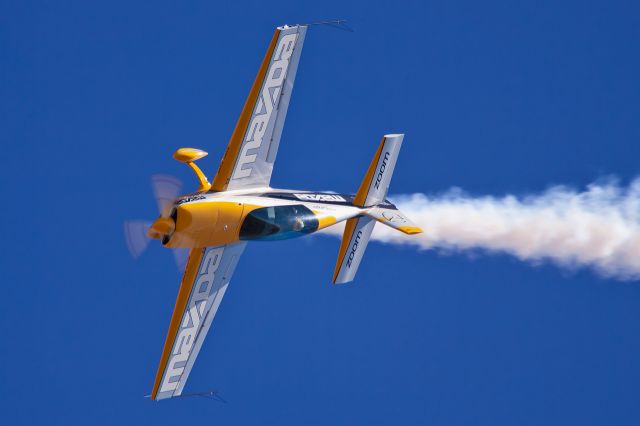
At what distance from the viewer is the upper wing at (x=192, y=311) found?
6081 cm

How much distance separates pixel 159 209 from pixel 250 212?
98.2 inches

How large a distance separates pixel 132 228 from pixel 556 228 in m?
12.9

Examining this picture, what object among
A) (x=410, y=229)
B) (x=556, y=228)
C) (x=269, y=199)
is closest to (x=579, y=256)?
(x=556, y=228)

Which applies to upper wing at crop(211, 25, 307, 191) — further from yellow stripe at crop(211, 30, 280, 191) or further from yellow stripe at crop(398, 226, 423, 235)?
yellow stripe at crop(398, 226, 423, 235)

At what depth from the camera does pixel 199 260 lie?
60.6 meters

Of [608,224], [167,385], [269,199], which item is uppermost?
[608,224]

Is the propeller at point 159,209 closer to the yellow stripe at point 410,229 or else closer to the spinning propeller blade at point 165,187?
the spinning propeller blade at point 165,187

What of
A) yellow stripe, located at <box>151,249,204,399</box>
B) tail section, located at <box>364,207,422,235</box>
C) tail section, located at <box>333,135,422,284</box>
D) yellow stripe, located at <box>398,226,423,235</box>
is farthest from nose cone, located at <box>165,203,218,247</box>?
yellow stripe, located at <box>398,226,423,235</box>

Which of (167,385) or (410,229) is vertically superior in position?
(410,229)

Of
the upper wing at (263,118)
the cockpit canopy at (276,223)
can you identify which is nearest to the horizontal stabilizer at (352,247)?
the cockpit canopy at (276,223)

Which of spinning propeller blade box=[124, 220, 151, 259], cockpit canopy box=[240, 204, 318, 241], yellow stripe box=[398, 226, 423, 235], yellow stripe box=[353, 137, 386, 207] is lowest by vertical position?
spinning propeller blade box=[124, 220, 151, 259]

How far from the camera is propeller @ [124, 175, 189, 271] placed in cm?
5806

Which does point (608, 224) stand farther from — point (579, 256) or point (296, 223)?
point (296, 223)

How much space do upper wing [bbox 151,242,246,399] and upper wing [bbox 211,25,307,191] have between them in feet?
6.98
